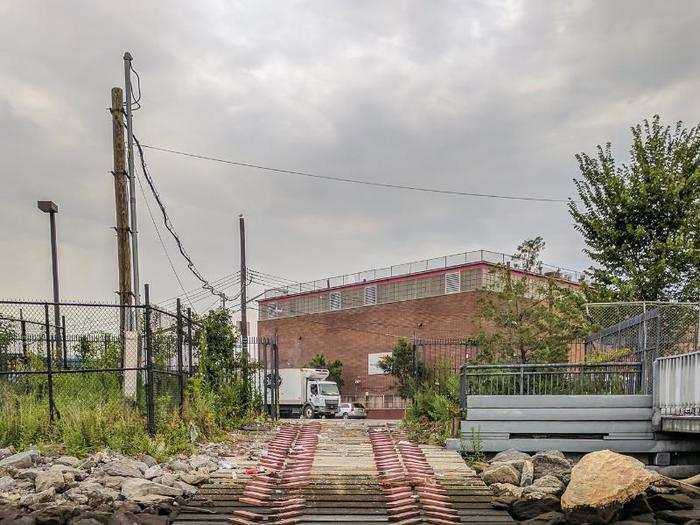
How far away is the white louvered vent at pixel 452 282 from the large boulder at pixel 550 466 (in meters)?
36.4

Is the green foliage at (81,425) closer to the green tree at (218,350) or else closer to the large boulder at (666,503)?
the green tree at (218,350)

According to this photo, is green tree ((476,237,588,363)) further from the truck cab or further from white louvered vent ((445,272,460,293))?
white louvered vent ((445,272,460,293))

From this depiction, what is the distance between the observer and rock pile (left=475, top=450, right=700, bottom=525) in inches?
418

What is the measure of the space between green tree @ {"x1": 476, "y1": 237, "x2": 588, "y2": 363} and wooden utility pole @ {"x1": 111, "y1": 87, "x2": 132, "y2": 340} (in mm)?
10424

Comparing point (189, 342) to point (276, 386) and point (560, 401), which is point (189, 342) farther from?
point (560, 401)

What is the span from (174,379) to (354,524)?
806cm

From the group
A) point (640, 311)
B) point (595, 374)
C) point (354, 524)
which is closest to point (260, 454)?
point (354, 524)

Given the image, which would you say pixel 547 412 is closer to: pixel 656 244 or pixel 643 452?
pixel 643 452

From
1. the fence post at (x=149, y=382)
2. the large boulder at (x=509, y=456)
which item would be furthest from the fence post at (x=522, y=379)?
the fence post at (x=149, y=382)

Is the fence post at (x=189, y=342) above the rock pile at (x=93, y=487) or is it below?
above

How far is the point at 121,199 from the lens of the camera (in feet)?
58.0

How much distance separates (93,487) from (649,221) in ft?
56.4

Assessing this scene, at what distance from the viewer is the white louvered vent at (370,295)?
2183 inches

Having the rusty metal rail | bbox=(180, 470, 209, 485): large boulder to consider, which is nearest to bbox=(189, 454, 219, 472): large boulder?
bbox=(180, 470, 209, 485): large boulder
